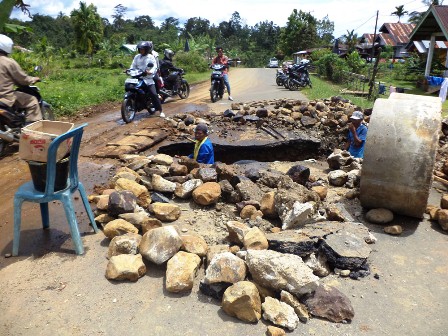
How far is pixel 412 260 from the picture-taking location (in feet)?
10.7

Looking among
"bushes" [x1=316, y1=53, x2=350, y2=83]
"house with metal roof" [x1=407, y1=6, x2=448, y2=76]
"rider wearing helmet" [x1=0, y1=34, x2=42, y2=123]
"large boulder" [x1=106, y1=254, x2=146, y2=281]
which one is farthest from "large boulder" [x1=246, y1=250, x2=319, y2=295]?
"bushes" [x1=316, y1=53, x2=350, y2=83]

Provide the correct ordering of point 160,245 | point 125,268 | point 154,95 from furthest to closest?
point 154,95
point 160,245
point 125,268

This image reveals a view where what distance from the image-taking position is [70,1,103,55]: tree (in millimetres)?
33938

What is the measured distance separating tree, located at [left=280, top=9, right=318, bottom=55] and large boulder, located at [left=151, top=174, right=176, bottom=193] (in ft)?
161

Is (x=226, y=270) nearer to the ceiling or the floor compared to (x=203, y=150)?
nearer to the floor

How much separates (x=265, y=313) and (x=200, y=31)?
263 feet

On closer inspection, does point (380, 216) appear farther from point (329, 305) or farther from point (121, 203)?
point (121, 203)

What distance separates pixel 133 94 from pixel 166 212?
491cm

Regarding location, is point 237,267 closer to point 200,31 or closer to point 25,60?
point 25,60

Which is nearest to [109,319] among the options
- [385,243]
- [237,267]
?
[237,267]

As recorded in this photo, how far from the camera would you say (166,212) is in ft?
12.2

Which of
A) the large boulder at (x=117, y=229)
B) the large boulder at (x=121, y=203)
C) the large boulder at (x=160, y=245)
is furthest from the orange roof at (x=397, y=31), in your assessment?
the large boulder at (x=160, y=245)

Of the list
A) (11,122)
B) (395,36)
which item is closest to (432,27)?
(11,122)

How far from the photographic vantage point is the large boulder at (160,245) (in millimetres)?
2926
